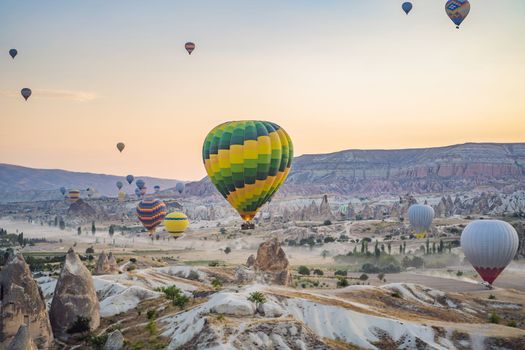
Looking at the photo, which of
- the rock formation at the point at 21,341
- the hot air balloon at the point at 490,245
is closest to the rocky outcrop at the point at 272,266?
the hot air balloon at the point at 490,245

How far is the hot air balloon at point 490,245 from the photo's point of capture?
61.3 m

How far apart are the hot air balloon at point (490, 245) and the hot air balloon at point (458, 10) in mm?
24374

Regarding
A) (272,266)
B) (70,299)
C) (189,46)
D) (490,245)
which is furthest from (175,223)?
(70,299)

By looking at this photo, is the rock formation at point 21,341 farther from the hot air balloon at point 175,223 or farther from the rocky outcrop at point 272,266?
the hot air balloon at point 175,223

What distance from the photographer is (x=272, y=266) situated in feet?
178

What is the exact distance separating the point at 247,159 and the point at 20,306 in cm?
2321

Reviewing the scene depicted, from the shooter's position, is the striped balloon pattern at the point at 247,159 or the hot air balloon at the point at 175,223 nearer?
the striped balloon pattern at the point at 247,159

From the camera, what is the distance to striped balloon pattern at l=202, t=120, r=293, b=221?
52.4m

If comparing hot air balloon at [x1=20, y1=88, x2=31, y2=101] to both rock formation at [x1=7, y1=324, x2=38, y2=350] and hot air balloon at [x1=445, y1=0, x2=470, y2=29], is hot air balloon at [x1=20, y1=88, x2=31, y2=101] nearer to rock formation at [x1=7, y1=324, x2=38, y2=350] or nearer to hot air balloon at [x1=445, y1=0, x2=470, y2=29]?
hot air balloon at [x1=445, y1=0, x2=470, y2=29]

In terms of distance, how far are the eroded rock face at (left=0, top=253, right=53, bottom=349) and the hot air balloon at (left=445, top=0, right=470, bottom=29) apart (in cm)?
5629

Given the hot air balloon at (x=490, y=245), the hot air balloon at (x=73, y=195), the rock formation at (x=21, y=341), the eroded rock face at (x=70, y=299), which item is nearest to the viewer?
the rock formation at (x=21, y=341)

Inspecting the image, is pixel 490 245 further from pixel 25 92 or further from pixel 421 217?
pixel 25 92

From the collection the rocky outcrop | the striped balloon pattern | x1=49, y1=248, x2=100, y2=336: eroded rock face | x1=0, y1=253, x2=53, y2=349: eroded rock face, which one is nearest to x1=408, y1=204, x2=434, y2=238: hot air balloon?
the striped balloon pattern

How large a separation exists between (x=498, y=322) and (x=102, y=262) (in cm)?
3772
